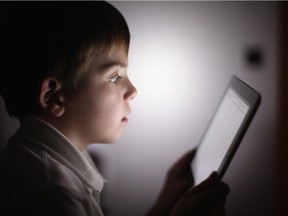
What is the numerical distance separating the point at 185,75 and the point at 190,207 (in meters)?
0.79

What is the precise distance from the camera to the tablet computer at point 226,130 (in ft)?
1.89

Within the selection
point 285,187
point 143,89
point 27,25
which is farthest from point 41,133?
point 285,187

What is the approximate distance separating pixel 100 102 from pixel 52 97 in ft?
0.28

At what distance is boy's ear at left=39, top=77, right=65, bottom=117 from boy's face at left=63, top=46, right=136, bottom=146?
2 centimetres

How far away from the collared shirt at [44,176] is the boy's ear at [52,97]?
0.09 ft

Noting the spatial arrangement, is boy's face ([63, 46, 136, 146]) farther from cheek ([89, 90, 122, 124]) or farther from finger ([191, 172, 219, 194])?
finger ([191, 172, 219, 194])

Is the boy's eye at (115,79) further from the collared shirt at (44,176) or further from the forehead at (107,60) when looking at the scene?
the collared shirt at (44,176)

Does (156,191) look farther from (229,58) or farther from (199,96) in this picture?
(229,58)

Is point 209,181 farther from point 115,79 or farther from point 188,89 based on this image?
point 188,89

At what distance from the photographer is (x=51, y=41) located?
2.23 ft

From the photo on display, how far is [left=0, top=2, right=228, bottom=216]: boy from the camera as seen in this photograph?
0.65m

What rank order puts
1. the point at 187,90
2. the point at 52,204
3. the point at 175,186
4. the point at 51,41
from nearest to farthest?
the point at 52,204 < the point at 51,41 < the point at 175,186 < the point at 187,90

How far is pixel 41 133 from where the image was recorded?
684mm

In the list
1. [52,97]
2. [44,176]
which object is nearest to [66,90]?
[52,97]
